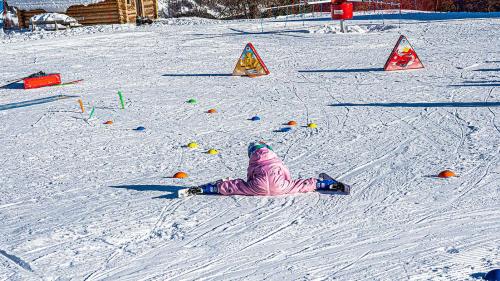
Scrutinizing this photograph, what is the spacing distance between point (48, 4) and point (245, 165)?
83.1 feet

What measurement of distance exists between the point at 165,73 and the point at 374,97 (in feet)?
21.9

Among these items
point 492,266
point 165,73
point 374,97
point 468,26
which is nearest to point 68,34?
point 165,73

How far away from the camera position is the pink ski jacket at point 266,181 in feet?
23.4

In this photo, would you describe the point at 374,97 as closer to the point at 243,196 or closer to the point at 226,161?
the point at 226,161

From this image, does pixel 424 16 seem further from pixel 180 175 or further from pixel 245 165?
pixel 180 175

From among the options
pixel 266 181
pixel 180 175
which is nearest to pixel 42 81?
pixel 180 175

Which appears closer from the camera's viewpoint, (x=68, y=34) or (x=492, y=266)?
(x=492, y=266)

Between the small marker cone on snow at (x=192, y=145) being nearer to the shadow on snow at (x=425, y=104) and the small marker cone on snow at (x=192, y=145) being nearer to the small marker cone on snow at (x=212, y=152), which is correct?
the small marker cone on snow at (x=212, y=152)

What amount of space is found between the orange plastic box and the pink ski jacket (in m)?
10.5

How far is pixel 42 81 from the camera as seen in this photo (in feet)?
54.2

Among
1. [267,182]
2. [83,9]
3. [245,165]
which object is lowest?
[245,165]

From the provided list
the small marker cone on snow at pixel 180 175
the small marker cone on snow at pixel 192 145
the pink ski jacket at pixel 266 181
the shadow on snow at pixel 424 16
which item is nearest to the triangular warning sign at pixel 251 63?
the small marker cone on snow at pixel 192 145

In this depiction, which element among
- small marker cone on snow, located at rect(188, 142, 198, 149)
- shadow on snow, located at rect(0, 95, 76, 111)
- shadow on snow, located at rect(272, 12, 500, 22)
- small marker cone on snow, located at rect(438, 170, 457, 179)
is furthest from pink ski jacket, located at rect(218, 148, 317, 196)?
shadow on snow, located at rect(272, 12, 500, 22)

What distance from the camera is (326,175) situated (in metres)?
7.50
